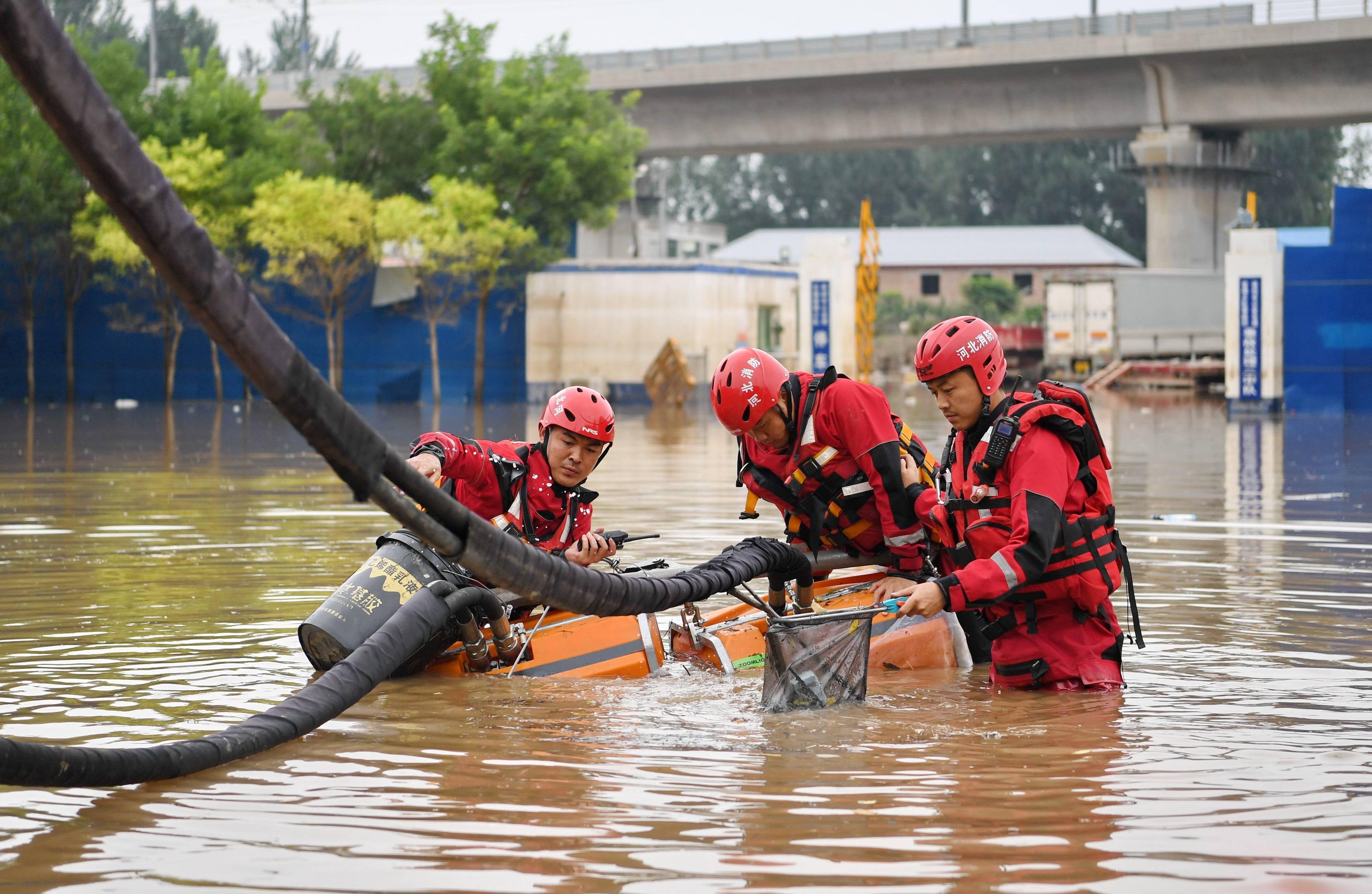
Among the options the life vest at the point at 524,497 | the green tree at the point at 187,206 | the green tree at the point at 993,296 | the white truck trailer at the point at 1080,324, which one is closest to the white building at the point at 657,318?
the white truck trailer at the point at 1080,324

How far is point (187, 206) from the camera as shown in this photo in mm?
39906

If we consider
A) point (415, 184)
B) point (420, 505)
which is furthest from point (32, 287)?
point (420, 505)

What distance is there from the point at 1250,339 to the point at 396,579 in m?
29.1

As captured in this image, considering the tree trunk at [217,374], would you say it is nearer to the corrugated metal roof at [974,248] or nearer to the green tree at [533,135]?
the green tree at [533,135]

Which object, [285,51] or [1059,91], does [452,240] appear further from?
[285,51]

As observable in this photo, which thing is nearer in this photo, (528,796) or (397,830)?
(397,830)

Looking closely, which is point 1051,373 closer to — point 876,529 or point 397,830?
point 876,529

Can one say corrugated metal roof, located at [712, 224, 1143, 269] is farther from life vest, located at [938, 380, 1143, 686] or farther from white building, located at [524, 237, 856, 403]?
life vest, located at [938, 380, 1143, 686]

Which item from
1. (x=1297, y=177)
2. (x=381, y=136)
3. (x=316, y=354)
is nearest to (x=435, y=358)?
(x=316, y=354)

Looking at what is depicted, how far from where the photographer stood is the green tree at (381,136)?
46.6 m

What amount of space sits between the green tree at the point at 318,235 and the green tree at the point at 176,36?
2028 inches

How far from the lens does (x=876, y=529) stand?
25.3 ft

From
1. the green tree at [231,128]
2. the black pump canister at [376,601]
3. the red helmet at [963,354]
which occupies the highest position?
the green tree at [231,128]

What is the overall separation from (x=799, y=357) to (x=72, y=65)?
4173cm
